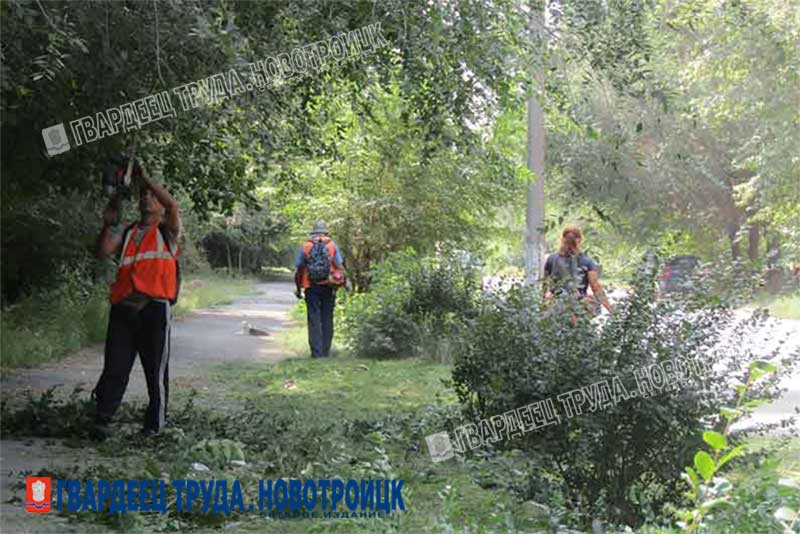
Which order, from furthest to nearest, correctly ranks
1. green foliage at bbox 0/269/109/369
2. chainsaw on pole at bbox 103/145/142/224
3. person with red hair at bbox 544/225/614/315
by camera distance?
1. green foliage at bbox 0/269/109/369
2. chainsaw on pole at bbox 103/145/142/224
3. person with red hair at bbox 544/225/614/315

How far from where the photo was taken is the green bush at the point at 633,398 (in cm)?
602

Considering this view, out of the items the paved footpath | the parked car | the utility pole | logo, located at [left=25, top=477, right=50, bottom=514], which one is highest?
the utility pole

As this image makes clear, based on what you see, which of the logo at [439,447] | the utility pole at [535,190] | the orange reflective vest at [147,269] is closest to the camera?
the logo at [439,447]

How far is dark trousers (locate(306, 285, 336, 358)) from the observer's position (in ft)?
53.6

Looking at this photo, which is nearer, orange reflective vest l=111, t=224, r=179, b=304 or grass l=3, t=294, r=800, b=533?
grass l=3, t=294, r=800, b=533

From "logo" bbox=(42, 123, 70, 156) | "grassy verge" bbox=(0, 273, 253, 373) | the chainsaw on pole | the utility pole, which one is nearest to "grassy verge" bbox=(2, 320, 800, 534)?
the chainsaw on pole

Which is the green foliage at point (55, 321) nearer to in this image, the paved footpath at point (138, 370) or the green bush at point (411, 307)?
the paved footpath at point (138, 370)

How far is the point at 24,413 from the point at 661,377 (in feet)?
17.4

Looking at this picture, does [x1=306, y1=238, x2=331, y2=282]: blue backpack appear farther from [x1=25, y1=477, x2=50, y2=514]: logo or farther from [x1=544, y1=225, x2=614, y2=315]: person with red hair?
[x1=25, y1=477, x2=50, y2=514]: logo

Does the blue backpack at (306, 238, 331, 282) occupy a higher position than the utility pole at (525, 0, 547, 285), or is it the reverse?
the utility pole at (525, 0, 547, 285)

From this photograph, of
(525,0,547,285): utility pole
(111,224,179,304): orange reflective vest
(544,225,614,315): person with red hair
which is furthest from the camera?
(525,0,547,285): utility pole

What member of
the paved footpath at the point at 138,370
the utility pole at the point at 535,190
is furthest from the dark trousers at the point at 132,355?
the utility pole at the point at 535,190

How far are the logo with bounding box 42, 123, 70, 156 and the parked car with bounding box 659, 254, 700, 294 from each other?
16.5 feet

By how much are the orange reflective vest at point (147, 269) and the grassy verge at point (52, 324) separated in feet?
20.0
